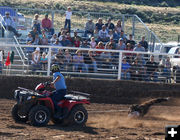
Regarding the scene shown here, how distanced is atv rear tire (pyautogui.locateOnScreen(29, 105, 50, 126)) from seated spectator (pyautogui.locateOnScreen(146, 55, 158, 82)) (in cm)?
751

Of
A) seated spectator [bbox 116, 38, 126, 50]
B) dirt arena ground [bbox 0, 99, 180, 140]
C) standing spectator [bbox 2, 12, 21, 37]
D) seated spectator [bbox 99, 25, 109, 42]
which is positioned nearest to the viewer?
dirt arena ground [bbox 0, 99, 180, 140]

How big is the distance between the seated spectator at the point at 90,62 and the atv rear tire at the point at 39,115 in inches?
254

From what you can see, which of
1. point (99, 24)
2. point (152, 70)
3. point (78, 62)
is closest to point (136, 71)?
point (152, 70)

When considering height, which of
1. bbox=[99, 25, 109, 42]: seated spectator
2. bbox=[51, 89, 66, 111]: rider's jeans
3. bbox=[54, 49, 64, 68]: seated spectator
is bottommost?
bbox=[51, 89, 66, 111]: rider's jeans

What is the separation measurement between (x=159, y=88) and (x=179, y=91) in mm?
845

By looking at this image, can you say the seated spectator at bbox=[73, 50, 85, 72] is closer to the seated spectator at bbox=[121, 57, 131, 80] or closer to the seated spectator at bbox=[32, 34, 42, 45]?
the seated spectator at bbox=[121, 57, 131, 80]

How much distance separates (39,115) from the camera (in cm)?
1108

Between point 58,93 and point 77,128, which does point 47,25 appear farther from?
point 77,128

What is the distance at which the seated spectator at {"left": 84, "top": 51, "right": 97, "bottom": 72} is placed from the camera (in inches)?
686

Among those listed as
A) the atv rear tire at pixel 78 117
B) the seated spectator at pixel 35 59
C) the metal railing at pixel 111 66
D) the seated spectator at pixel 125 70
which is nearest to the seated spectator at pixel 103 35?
the metal railing at pixel 111 66

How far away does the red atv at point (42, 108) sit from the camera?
11078 mm

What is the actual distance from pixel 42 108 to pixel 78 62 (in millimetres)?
6572

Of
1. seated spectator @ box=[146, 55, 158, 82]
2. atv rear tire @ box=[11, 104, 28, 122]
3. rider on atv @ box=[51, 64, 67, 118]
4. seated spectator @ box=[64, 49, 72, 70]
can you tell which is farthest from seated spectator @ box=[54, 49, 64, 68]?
atv rear tire @ box=[11, 104, 28, 122]

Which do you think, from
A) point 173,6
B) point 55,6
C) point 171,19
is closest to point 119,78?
point 55,6
